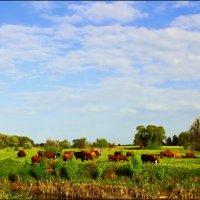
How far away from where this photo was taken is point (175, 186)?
134ft

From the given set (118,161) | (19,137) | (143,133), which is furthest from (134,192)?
(19,137)

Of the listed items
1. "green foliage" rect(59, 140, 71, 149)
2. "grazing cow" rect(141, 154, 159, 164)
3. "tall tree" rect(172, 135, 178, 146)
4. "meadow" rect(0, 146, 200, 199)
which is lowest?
"meadow" rect(0, 146, 200, 199)

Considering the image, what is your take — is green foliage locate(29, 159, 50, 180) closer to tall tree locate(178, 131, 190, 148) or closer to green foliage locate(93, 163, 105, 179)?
green foliage locate(93, 163, 105, 179)

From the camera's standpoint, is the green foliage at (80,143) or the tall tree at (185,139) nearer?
the tall tree at (185,139)

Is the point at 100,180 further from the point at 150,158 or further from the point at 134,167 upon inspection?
the point at 150,158

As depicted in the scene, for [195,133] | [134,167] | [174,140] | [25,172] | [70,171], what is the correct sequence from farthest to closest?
[174,140] → [195,133] → [25,172] → [70,171] → [134,167]

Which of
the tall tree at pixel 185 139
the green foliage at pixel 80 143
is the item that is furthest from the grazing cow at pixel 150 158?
the green foliage at pixel 80 143

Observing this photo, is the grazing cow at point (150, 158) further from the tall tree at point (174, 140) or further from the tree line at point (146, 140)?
the tall tree at point (174, 140)

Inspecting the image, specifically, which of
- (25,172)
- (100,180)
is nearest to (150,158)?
(100,180)

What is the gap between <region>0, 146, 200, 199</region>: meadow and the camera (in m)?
38.7

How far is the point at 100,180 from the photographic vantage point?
144ft

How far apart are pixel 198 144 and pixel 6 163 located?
37.5 m

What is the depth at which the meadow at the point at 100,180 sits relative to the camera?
38.7 m

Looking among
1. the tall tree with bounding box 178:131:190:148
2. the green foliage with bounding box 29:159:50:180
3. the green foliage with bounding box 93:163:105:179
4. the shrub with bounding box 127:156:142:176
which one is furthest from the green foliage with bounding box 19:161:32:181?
the tall tree with bounding box 178:131:190:148
